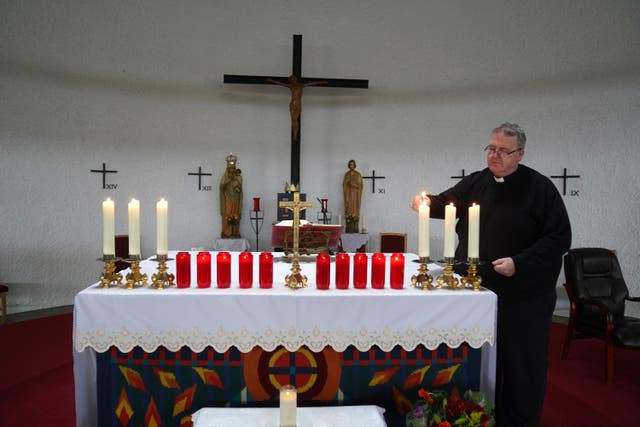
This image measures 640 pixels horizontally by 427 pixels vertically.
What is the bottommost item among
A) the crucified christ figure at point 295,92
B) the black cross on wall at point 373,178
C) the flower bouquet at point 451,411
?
the flower bouquet at point 451,411

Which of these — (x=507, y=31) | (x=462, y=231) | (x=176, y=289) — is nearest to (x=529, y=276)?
(x=462, y=231)

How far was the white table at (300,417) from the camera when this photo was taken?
6.96 feet

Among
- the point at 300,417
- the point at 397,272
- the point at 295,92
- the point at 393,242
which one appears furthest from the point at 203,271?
the point at 295,92

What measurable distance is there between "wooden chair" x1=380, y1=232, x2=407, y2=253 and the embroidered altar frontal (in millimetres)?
4805

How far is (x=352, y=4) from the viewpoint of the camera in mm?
7824

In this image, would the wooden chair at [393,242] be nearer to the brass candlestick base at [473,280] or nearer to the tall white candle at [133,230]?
the brass candlestick base at [473,280]

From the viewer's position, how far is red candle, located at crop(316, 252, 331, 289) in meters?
2.38

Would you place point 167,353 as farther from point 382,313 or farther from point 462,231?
point 462,231

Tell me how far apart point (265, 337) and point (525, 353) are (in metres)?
1.46

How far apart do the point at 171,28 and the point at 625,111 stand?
6.98 m

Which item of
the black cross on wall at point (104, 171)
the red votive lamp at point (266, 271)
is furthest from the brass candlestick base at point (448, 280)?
the black cross on wall at point (104, 171)

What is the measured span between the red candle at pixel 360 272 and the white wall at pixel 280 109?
5.50m

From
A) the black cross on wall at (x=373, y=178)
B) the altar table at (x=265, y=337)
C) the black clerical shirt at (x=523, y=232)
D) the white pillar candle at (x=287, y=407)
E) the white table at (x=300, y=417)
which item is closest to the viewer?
the white pillar candle at (x=287, y=407)

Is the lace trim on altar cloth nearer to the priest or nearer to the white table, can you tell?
the white table
